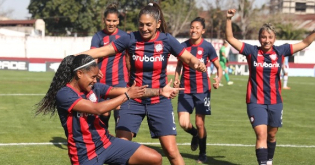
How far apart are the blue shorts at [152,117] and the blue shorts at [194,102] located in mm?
2585

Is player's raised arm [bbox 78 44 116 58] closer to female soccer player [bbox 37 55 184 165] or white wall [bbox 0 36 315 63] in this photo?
female soccer player [bbox 37 55 184 165]

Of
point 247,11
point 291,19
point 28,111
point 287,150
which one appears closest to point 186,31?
point 247,11

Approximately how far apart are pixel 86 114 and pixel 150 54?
1.72 metres

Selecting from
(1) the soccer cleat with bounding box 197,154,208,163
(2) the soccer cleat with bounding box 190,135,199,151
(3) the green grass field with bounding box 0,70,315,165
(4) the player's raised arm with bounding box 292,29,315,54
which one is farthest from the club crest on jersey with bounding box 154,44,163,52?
(2) the soccer cleat with bounding box 190,135,199,151

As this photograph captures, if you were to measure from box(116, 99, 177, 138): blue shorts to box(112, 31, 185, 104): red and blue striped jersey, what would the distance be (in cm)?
10

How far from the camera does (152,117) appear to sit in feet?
25.1

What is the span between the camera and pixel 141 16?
23.9 ft

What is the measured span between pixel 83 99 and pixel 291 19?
71517 mm

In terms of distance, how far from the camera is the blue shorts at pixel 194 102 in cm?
1025

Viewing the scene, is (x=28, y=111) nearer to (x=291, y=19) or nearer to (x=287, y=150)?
(x=287, y=150)

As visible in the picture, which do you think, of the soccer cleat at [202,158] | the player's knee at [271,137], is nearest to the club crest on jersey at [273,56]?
the player's knee at [271,137]

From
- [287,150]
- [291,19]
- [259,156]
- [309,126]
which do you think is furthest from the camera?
[291,19]

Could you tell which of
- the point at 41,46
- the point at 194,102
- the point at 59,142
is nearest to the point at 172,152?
the point at 194,102

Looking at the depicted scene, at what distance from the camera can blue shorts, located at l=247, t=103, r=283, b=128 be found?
8.51m
